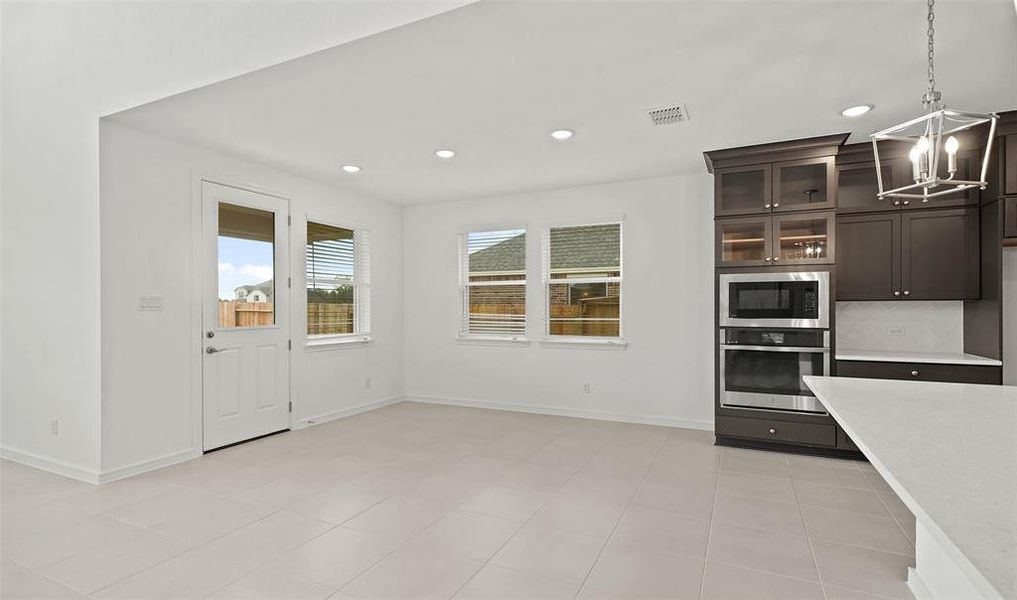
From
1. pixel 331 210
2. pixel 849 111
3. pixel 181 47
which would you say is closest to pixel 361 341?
pixel 331 210

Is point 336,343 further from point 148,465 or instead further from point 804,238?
point 804,238

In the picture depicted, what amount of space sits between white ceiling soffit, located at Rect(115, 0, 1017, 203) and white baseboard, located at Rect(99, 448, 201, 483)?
2475 millimetres

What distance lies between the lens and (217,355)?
4398 mm

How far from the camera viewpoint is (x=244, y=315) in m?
4.65

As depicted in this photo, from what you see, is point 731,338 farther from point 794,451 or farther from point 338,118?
point 338,118

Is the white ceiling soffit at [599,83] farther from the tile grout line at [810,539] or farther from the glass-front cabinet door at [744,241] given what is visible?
the tile grout line at [810,539]

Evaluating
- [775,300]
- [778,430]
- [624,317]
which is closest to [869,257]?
[775,300]

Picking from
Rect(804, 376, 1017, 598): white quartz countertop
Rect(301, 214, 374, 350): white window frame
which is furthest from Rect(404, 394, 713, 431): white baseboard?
Rect(804, 376, 1017, 598): white quartz countertop

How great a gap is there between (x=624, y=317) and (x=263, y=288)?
360 centimetres

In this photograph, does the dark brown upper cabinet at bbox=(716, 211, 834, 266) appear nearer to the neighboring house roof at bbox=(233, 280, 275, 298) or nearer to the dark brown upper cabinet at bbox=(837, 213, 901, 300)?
the dark brown upper cabinet at bbox=(837, 213, 901, 300)

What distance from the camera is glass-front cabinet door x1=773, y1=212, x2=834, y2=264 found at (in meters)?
4.11

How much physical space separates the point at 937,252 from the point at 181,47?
538 centimetres

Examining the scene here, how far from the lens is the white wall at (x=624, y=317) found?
5145 mm

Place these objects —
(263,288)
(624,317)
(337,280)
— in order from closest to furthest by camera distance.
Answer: (263,288) → (624,317) → (337,280)
